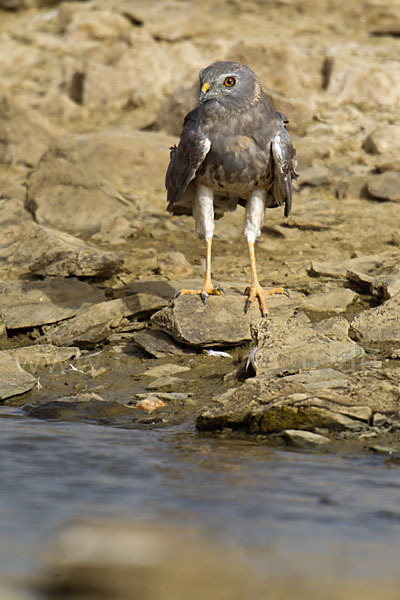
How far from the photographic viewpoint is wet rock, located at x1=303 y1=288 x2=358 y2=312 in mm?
7164

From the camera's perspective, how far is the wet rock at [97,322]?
6785 millimetres

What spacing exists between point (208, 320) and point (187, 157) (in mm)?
1373

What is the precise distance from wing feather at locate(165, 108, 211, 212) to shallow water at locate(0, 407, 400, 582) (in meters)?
2.52

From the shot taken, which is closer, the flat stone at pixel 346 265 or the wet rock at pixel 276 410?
the wet rock at pixel 276 410

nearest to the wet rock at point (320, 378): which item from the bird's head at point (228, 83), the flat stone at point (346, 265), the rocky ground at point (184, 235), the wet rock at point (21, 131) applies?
the rocky ground at point (184, 235)

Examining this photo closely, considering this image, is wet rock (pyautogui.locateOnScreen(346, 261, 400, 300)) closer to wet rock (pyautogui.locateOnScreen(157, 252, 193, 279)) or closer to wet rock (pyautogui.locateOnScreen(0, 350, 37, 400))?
wet rock (pyautogui.locateOnScreen(157, 252, 193, 279))

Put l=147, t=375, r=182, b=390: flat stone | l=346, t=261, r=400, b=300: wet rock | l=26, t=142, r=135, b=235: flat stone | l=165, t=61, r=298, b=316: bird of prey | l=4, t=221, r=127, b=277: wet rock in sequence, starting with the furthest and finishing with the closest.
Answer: l=26, t=142, r=135, b=235: flat stone, l=4, t=221, r=127, b=277: wet rock, l=346, t=261, r=400, b=300: wet rock, l=165, t=61, r=298, b=316: bird of prey, l=147, t=375, r=182, b=390: flat stone

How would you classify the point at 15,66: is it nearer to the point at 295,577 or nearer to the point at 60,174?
the point at 60,174

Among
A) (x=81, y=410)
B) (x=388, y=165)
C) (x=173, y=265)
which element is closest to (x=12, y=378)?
(x=81, y=410)

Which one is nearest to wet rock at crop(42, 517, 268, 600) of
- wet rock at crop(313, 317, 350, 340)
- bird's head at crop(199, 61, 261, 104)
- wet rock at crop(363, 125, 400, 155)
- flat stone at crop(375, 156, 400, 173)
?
wet rock at crop(313, 317, 350, 340)

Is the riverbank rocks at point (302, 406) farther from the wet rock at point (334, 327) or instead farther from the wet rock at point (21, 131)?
the wet rock at point (21, 131)

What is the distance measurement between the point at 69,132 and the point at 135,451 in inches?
329

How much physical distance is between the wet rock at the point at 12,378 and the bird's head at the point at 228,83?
255 centimetres

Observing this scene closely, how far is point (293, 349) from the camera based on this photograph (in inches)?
231
